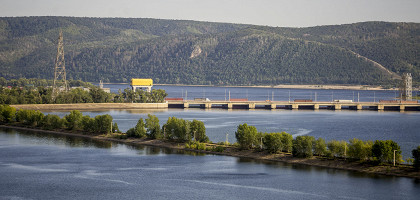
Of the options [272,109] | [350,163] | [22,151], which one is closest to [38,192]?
[22,151]

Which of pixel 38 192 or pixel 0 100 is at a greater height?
pixel 0 100

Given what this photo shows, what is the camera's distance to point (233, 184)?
220 feet

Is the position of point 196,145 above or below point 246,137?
below

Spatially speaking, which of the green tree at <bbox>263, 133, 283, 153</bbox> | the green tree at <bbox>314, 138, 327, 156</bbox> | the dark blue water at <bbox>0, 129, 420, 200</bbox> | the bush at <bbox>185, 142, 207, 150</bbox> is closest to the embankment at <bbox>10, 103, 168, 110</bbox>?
the dark blue water at <bbox>0, 129, 420, 200</bbox>

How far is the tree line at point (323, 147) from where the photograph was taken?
7069 cm

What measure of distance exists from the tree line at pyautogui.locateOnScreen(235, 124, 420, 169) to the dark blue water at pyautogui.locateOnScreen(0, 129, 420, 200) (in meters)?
2.90

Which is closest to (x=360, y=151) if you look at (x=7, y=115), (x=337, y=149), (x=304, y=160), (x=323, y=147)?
(x=337, y=149)

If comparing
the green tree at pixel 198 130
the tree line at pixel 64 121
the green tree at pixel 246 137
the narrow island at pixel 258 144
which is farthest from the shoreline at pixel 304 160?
the tree line at pixel 64 121

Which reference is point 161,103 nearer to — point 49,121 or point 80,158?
point 49,121

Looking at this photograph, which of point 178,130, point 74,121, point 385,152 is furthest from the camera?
point 74,121

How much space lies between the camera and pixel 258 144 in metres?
83.1

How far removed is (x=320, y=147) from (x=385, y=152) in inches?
353

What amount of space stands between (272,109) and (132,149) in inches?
3891

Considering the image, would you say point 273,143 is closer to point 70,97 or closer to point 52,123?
point 52,123
